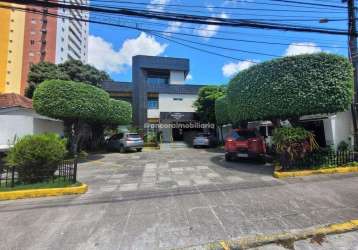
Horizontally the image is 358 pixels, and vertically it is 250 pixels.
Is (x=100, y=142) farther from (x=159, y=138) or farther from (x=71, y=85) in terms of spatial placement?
(x=71, y=85)

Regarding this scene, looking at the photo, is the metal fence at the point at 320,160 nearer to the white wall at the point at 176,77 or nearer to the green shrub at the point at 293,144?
the green shrub at the point at 293,144

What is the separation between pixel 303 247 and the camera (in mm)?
3543

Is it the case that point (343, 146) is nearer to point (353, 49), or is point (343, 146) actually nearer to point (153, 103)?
point (353, 49)

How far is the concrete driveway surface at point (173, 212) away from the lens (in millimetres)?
3852

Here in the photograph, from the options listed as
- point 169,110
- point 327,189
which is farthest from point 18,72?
point 327,189

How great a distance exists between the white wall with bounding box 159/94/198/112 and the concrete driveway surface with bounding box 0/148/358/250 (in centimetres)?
2089

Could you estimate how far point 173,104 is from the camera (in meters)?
28.4

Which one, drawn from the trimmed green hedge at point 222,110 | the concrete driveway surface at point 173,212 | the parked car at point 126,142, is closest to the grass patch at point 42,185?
the concrete driveway surface at point 173,212

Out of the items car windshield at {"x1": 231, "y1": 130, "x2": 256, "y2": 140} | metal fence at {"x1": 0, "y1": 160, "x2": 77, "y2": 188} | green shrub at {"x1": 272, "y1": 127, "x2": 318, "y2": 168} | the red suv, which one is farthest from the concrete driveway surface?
car windshield at {"x1": 231, "y1": 130, "x2": 256, "y2": 140}

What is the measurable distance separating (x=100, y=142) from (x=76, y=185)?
15095mm

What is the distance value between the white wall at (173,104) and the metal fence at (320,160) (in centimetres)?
2015

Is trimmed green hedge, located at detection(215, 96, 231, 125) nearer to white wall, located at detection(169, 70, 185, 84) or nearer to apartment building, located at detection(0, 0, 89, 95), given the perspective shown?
white wall, located at detection(169, 70, 185, 84)

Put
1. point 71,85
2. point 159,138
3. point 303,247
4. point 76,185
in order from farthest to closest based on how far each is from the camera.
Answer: point 159,138 → point 71,85 → point 76,185 → point 303,247

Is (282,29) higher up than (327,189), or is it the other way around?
(282,29)
